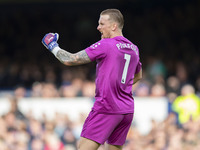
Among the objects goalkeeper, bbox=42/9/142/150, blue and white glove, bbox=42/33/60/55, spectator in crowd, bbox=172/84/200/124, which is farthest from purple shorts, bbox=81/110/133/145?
spectator in crowd, bbox=172/84/200/124

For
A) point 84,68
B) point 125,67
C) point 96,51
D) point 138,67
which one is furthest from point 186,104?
point 96,51

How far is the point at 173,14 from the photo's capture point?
1600cm

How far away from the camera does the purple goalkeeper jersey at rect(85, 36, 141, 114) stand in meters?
5.15

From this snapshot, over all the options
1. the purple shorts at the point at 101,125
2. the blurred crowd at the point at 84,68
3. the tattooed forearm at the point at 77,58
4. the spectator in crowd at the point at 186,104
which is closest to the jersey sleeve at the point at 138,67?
the purple shorts at the point at 101,125

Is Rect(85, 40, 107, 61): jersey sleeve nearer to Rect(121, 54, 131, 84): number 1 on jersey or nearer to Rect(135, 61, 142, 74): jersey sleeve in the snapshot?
Rect(121, 54, 131, 84): number 1 on jersey

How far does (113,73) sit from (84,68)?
28.3 ft

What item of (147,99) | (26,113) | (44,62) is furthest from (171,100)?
(44,62)

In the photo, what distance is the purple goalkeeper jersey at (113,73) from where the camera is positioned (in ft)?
16.9

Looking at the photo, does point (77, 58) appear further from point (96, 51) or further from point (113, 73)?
point (113, 73)

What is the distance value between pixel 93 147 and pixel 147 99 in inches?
245

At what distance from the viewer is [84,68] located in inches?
543

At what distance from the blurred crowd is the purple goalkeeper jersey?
4.57 m

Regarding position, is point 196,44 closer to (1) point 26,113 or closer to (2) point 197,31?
(2) point 197,31

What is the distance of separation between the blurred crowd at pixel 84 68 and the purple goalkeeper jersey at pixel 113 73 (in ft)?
15.0
